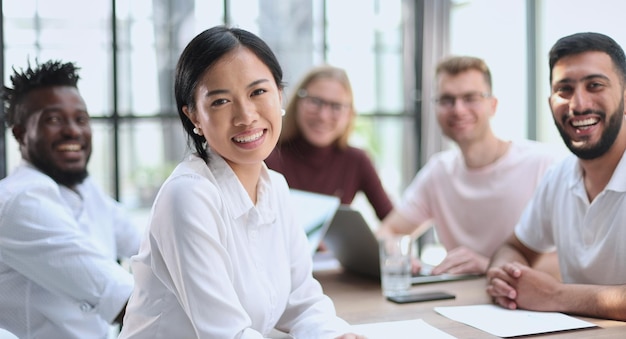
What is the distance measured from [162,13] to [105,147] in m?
0.93

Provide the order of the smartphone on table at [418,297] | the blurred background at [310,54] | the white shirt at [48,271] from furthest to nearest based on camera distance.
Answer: the blurred background at [310,54], the smartphone on table at [418,297], the white shirt at [48,271]

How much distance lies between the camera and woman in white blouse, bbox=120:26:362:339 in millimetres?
1407

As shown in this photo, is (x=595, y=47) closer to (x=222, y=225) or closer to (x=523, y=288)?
(x=523, y=288)

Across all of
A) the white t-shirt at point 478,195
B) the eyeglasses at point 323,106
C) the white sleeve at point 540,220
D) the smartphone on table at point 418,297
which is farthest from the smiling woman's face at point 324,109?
the smartphone on table at point 418,297

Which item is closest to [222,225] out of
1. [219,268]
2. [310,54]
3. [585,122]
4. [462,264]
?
[219,268]

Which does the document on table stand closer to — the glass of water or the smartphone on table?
the smartphone on table

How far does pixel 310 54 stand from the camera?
4.83 m

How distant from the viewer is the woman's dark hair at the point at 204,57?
1.50 m

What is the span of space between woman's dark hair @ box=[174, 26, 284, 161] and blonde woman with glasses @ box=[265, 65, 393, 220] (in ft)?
5.57

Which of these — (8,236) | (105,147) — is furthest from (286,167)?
(8,236)

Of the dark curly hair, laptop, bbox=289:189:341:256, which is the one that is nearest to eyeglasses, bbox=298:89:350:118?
laptop, bbox=289:189:341:256

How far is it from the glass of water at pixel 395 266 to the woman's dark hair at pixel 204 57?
2.36 feet

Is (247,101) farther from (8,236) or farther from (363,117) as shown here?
(363,117)

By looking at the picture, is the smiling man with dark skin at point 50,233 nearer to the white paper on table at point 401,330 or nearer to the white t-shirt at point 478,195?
the white paper on table at point 401,330
